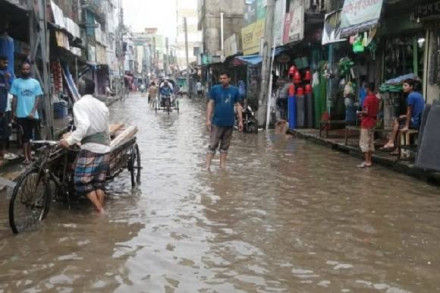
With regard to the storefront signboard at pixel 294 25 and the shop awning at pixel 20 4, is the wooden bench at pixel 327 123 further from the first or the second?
the shop awning at pixel 20 4

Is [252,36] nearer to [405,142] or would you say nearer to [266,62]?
[266,62]

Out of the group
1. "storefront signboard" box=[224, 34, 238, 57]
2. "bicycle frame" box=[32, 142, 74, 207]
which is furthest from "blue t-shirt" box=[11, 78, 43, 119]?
"storefront signboard" box=[224, 34, 238, 57]

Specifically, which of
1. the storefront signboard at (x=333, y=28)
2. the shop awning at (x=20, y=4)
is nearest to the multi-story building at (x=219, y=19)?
the storefront signboard at (x=333, y=28)

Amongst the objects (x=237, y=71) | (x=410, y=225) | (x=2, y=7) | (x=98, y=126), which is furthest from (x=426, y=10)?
(x=237, y=71)

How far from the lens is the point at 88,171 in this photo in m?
6.63

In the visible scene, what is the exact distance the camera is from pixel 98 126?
262 inches

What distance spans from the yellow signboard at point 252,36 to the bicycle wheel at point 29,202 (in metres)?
17.3

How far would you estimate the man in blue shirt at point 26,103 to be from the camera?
9.77 metres

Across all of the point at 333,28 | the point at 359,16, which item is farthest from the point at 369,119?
the point at 333,28

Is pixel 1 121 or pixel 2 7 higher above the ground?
pixel 2 7

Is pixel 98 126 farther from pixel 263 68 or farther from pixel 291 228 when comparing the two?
pixel 263 68

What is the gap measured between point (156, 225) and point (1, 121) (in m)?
5.38

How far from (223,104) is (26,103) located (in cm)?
357

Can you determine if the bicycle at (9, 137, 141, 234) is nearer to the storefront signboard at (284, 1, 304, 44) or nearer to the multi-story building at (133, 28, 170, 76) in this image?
the storefront signboard at (284, 1, 304, 44)
